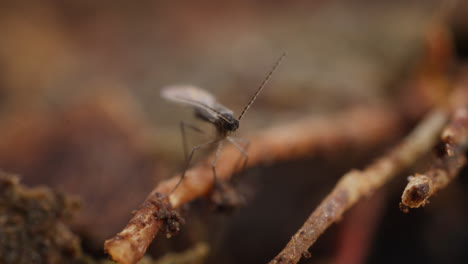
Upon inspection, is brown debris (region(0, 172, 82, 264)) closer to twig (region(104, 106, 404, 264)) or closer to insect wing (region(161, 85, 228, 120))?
twig (region(104, 106, 404, 264))

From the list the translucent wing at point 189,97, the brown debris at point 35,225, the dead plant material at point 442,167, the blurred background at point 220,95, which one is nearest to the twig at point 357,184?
the dead plant material at point 442,167

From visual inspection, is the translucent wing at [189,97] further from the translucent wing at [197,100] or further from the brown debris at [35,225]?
the brown debris at [35,225]

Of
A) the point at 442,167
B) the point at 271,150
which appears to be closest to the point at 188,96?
the point at 271,150

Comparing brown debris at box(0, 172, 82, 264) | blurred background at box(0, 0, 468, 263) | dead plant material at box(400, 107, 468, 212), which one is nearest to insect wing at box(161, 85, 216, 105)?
blurred background at box(0, 0, 468, 263)

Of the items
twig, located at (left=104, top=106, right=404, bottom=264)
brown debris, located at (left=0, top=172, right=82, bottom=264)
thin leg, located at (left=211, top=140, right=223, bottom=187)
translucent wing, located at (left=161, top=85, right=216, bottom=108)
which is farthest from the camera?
translucent wing, located at (left=161, top=85, right=216, bottom=108)

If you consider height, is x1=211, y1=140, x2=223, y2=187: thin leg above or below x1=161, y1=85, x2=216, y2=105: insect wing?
below

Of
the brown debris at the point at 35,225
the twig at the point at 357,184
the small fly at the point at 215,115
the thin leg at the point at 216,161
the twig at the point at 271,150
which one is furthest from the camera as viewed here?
the small fly at the point at 215,115
